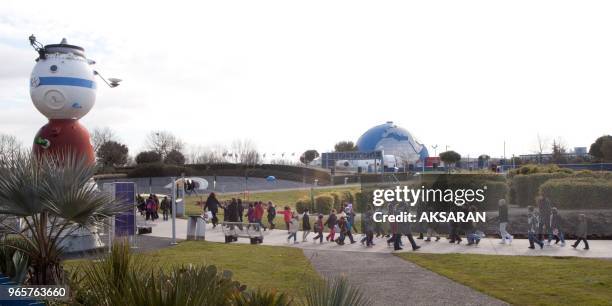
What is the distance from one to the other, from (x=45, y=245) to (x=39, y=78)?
11.7 metres

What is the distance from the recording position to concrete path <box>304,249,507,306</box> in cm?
972

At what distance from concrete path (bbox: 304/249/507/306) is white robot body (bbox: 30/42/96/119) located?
8417 mm

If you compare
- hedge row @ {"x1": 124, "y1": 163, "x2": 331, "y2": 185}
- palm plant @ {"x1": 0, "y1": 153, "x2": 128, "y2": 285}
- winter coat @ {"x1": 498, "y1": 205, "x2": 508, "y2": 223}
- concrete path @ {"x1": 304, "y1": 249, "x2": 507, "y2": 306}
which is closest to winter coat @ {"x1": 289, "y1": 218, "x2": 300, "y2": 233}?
concrete path @ {"x1": 304, "y1": 249, "x2": 507, "y2": 306}

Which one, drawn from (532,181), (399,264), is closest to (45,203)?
(399,264)

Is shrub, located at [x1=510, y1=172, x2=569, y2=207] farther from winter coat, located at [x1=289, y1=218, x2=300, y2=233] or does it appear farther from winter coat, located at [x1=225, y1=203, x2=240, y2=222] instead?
winter coat, located at [x1=225, y1=203, x2=240, y2=222]

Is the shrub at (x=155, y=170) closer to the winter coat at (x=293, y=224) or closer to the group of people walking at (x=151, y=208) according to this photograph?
the group of people walking at (x=151, y=208)

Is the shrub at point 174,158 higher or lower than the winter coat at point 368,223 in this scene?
higher

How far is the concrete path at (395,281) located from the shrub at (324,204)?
47.5 feet

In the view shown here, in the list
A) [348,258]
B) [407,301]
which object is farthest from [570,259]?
[407,301]

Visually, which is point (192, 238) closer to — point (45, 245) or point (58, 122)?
point (58, 122)

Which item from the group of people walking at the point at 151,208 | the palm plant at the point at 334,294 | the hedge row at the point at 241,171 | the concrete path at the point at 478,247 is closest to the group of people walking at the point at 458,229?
the concrete path at the point at 478,247

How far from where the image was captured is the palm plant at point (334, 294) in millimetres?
3457

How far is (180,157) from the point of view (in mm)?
74875

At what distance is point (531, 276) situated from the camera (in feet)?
38.8
